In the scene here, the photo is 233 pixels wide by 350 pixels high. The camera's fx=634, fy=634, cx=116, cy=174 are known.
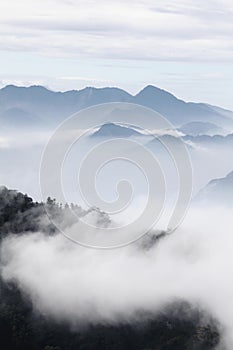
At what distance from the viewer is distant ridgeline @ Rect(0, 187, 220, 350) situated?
41469 mm

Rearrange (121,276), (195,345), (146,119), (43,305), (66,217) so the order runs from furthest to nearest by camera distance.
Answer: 1. (146,119)
2. (66,217)
3. (121,276)
4. (43,305)
5. (195,345)

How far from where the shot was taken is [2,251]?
174 feet

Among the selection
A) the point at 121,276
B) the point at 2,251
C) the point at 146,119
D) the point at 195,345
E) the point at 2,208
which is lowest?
the point at 195,345

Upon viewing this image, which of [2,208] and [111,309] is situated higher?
[2,208]

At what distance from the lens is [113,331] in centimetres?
4394

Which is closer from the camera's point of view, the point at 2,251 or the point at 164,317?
the point at 164,317

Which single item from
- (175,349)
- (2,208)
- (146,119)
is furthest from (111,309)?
(146,119)

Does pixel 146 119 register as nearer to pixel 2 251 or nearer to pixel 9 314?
pixel 2 251

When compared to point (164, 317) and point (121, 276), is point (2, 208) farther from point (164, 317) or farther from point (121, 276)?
point (164, 317)

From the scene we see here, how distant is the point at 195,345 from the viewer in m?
40.2

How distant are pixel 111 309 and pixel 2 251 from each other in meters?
12.1

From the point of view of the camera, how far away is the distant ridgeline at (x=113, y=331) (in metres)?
41.5

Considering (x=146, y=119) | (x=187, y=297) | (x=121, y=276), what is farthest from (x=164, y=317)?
(x=146, y=119)

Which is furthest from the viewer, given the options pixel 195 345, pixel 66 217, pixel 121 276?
pixel 66 217
